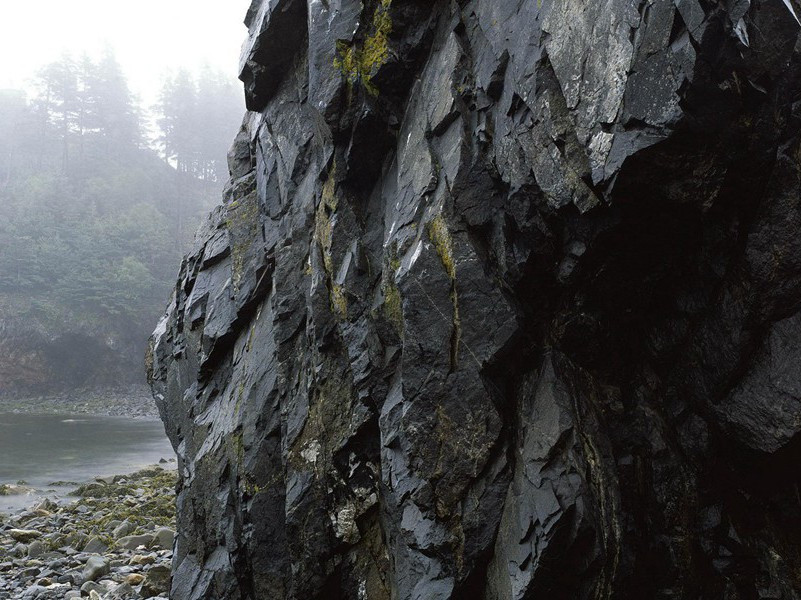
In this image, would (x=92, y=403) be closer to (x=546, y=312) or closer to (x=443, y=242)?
(x=443, y=242)

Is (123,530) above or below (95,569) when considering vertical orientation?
below

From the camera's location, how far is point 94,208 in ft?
214

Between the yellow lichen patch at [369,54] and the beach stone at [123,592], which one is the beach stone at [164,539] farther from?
the yellow lichen patch at [369,54]

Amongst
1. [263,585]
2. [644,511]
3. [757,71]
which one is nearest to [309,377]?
[263,585]

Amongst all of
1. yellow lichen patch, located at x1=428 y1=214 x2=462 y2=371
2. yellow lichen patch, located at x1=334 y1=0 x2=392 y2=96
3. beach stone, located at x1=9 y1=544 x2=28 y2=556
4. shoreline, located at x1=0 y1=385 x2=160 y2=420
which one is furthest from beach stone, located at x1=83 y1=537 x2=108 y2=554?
shoreline, located at x1=0 y1=385 x2=160 y2=420

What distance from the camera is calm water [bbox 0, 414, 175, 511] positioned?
73.6 feet

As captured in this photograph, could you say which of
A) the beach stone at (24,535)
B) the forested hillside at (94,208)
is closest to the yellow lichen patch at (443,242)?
the beach stone at (24,535)

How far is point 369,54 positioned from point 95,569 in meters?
11.0

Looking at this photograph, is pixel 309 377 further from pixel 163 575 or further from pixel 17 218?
pixel 17 218

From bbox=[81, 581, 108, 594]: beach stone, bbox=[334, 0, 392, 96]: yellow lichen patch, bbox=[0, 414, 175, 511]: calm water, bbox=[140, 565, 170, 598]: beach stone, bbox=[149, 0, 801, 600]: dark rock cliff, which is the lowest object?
bbox=[0, 414, 175, 511]: calm water

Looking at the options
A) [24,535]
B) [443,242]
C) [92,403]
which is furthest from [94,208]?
[443,242]

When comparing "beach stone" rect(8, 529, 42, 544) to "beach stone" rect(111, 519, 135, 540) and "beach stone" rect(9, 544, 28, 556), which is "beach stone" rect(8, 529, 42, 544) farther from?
"beach stone" rect(111, 519, 135, 540)

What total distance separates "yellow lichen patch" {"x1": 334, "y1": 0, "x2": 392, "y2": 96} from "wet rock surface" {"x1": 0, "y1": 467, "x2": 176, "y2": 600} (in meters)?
9.03

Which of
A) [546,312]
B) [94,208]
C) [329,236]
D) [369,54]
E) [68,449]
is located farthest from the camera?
[94,208]
